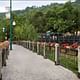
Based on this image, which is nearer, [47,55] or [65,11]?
[47,55]

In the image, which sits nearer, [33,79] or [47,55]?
[33,79]

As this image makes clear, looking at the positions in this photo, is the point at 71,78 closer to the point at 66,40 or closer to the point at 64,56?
the point at 64,56

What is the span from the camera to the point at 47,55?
27.8 metres

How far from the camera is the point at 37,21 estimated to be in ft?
389

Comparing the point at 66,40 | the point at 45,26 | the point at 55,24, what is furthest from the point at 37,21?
the point at 66,40

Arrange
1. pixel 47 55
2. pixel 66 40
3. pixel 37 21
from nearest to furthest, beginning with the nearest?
pixel 47 55 < pixel 66 40 < pixel 37 21

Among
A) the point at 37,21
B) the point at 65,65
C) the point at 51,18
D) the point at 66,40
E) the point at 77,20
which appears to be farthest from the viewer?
the point at 37,21

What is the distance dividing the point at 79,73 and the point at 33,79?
1940mm

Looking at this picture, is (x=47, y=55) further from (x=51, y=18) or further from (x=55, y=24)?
(x=51, y=18)

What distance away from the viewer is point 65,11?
96688 millimetres

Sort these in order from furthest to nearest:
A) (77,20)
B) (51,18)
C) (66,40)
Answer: (51,18)
(77,20)
(66,40)

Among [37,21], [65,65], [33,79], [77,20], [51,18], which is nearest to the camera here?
[33,79]

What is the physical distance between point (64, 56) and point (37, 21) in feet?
324

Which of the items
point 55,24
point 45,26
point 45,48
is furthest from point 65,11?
point 45,48
